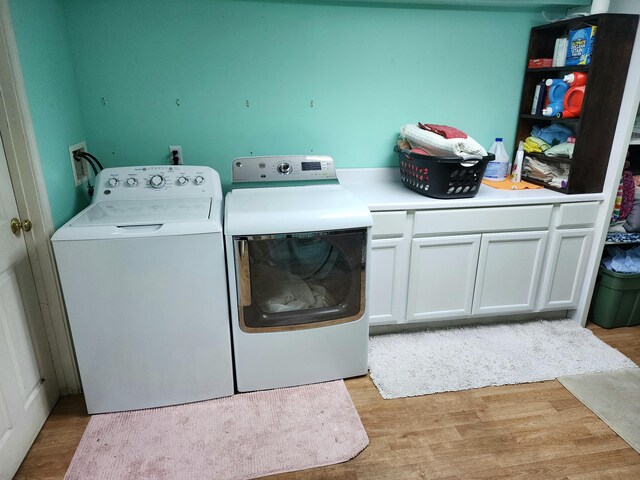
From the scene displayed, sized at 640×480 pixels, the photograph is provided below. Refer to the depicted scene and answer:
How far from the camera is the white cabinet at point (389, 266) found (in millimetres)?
2213

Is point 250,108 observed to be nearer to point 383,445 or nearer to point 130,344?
point 130,344

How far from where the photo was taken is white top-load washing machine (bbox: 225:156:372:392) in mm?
1824

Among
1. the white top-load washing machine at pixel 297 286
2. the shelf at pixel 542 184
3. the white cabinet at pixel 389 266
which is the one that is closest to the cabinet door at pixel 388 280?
the white cabinet at pixel 389 266

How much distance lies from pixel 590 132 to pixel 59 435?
298 cm

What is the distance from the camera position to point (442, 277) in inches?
94.3

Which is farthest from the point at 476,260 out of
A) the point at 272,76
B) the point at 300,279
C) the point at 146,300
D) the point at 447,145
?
the point at 146,300

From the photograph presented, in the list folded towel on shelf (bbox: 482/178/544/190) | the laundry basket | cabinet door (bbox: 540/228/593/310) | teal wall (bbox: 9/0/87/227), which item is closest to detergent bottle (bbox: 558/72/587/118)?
folded towel on shelf (bbox: 482/178/544/190)

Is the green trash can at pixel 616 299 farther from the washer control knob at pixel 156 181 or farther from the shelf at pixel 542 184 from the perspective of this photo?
the washer control knob at pixel 156 181

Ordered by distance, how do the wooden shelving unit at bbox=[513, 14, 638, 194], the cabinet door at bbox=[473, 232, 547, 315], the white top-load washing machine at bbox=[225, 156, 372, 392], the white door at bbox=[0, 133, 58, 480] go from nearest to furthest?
the white door at bbox=[0, 133, 58, 480], the white top-load washing machine at bbox=[225, 156, 372, 392], the wooden shelving unit at bbox=[513, 14, 638, 194], the cabinet door at bbox=[473, 232, 547, 315]

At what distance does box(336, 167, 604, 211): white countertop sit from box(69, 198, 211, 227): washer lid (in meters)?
0.85

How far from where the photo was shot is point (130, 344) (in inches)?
71.6

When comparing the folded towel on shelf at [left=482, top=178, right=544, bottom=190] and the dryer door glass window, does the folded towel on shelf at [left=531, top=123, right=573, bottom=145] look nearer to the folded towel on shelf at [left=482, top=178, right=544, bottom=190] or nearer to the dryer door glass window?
the folded towel on shelf at [left=482, top=178, right=544, bottom=190]

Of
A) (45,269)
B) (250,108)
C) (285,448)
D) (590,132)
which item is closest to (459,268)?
(590,132)

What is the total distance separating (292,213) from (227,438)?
993mm
